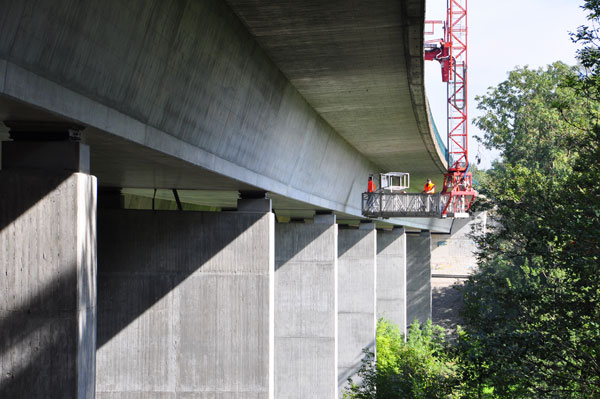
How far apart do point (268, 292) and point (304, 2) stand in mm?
5871

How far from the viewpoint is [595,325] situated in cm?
1233

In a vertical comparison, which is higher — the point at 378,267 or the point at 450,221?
the point at 450,221

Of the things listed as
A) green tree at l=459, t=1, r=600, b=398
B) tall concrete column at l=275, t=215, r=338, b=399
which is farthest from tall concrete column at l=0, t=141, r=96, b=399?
tall concrete column at l=275, t=215, r=338, b=399

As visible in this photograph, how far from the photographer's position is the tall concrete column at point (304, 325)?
838 inches

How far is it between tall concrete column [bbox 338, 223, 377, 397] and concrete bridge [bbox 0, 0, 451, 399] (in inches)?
235

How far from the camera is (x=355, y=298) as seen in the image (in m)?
29.4

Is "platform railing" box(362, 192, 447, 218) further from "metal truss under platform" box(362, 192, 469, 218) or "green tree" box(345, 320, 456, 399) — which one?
"green tree" box(345, 320, 456, 399)

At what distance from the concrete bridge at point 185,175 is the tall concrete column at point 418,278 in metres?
26.8

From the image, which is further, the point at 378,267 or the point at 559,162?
the point at 559,162

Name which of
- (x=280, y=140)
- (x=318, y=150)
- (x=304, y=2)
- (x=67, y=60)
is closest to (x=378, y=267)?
(x=318, y=150)

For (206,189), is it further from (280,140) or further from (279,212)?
(279,212)

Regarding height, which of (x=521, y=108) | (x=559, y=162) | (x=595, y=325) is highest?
(x=521, y=108)

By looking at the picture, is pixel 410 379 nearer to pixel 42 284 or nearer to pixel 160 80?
pixel 160 80

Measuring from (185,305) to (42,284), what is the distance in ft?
22.5
